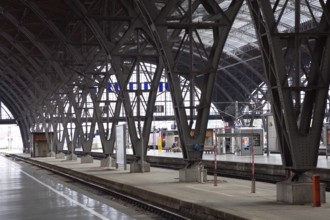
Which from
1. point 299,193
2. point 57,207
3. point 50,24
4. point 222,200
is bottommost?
point 57,207

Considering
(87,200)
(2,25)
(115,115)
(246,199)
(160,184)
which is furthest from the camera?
(2,25)

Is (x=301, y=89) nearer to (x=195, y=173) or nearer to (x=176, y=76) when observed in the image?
(x=195, y=173)

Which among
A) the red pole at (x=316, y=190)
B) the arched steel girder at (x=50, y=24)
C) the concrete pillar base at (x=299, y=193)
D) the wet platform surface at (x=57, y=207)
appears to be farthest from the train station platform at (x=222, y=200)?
the arched steel girder at (x=50, y=24)

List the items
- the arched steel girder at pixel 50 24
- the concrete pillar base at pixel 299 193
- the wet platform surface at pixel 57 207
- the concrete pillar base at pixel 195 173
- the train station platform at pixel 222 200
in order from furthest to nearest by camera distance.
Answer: the arched steel girder at pixel 50 24 → the concrete pillar base at pixel 195 173 → the wet platform surface at pixel 57 207 → the concrete pillar base at pixel 299 193 → the train station platform at pixel 222 200

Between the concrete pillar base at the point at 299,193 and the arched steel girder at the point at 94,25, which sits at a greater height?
the arched steel girder at the point at 94,25

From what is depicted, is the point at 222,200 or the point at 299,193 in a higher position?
the point at 299,193

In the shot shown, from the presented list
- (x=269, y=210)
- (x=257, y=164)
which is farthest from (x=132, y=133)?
(x=269, y=210)

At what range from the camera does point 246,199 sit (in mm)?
16406

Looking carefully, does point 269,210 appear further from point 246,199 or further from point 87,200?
point 87,200

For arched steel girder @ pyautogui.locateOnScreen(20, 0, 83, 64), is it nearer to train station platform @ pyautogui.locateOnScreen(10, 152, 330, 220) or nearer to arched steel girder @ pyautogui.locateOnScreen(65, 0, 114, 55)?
arched steel girder @ pyautogui.locateOnScreen(65, 0, 114, 55)

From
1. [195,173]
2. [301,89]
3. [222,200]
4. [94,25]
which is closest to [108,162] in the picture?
[94,25]

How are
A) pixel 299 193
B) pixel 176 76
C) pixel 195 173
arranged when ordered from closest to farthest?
pixel 299 193, pixel 195 173, pixel 176 76

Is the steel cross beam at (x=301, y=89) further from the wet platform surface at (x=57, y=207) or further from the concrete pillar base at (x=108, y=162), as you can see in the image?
the concrete pillar base at (x=108, y=162)

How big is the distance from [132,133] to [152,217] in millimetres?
16116
